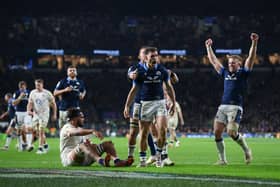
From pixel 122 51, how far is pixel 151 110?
5154 centimetres

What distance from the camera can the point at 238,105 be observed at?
52.3 ft

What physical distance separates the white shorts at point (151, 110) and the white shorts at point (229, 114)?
6.55 ft

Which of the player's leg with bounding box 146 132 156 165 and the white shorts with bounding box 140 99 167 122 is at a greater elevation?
the white shorts with bounding box 140 99 167 122

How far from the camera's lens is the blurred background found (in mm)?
64812

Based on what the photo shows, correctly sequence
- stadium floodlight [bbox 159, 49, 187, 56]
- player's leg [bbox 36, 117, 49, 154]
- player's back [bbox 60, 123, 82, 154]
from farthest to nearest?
stadium floodlight [bbox 159, 49, 187, 56] → player's leg [bbox 36, 117, 49, 154] → player's back [bbox 60, 123, 82, 154]

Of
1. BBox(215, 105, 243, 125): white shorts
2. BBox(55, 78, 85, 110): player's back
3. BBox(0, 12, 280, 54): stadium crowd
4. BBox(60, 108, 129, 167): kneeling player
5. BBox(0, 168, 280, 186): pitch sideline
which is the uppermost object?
BBox(0, 12, 280, 54): stadium crowd

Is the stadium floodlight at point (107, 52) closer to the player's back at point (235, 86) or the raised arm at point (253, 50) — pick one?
the player's back at point (235, 86)

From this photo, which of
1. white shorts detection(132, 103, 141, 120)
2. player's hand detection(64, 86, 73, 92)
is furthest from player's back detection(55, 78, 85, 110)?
white shorts detection(132, 103, 141, 120)

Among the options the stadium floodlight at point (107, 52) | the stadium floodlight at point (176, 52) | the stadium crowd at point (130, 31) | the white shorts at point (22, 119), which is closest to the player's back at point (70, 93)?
the white shorts at point (22, 119)

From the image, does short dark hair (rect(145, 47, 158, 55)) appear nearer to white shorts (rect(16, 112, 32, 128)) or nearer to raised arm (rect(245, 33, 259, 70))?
raised arm (rect(245, 33, 259, 70))

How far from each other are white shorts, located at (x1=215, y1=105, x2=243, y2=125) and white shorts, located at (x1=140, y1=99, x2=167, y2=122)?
1998 millimetres

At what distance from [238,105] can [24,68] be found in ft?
175

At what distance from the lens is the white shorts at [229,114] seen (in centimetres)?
1579

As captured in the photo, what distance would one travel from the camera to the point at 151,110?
47.4 ft
